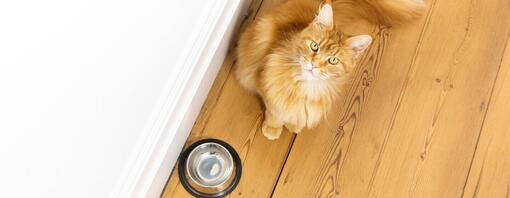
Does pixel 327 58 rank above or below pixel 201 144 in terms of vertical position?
above

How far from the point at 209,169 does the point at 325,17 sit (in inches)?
19.9

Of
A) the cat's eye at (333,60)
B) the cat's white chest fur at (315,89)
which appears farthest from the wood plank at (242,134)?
the cat's eye at (333,60)

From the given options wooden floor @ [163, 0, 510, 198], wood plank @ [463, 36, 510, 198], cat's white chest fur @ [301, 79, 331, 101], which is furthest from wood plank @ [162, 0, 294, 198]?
wood plank @ [463, 36, 510, 198]

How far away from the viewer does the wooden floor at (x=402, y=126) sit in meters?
1.26

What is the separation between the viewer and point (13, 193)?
1.73 ft

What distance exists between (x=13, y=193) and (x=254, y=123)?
815mm

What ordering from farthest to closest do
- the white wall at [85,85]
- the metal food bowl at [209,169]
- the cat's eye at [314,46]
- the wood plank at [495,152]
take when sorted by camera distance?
the wood plank at [495,152] < the metal food bowl at [209,169] < the cat's eye at [314,46] < the white wall at [85,85]

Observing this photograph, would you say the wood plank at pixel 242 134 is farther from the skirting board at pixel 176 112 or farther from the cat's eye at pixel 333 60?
the cat's eye at pixel 333 60

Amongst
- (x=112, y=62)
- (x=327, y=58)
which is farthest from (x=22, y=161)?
(x=327, y=58)

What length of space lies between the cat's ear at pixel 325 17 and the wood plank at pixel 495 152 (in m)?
0.66

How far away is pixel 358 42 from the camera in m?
1.00

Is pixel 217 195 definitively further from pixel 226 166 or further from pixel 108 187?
pixel 108 187

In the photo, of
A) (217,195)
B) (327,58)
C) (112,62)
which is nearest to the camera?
(112,62)

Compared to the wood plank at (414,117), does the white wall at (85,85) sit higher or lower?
lower
